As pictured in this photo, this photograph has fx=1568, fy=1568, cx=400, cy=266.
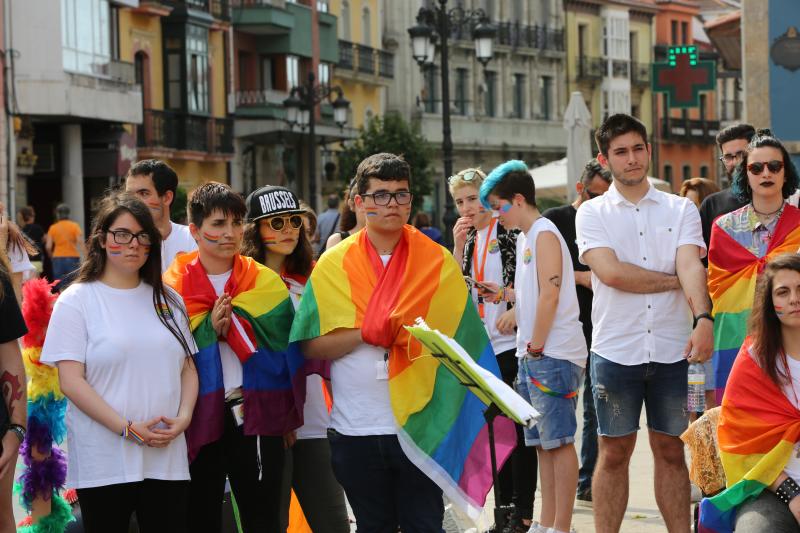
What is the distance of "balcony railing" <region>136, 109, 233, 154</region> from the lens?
4103 centimetres

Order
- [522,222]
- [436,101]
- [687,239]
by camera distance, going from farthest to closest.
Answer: [436,101] < [522,222] < [687,239]

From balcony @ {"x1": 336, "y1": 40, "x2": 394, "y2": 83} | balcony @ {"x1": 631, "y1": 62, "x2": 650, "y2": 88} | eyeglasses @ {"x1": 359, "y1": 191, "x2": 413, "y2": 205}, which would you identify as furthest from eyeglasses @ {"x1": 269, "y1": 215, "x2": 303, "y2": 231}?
balcony @ {"x1": 631, "y1": 62, "x2": 650, "y2": 88}

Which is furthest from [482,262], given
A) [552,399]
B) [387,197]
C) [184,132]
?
[184,132]

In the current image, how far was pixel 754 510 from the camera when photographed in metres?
6.20

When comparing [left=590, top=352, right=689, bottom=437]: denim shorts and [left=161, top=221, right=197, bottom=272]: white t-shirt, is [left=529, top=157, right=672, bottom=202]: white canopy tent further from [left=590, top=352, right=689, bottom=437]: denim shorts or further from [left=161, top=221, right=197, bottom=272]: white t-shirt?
[left=590, top=352, right=689, bottom=437]: denim shorts

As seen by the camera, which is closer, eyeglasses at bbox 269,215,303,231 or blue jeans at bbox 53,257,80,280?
eyeglasses at bbox 269,215,303,231

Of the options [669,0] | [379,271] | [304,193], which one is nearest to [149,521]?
[379,271]

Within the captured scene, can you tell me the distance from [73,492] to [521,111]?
61.2 metres

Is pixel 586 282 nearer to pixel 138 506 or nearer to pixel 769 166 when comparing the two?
pixel 769 166

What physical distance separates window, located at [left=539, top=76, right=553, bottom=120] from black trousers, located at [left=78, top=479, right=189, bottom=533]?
63.9 m

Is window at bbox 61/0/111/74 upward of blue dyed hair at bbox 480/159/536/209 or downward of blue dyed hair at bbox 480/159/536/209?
upward

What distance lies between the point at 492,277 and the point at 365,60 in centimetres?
4715

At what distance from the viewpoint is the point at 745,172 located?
24.8 ft

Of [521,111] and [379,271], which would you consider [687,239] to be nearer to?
[379,271]
